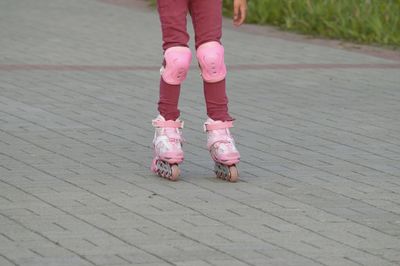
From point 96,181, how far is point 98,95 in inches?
142

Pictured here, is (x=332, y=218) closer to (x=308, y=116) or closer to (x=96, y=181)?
(x=96, y=181)

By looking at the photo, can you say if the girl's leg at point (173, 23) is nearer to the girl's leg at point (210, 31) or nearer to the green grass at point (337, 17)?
the girl's leg at point (210, 31)

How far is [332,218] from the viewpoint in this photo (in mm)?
6914

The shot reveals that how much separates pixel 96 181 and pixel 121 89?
399 centimetres

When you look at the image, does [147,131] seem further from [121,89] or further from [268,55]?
[268,55]

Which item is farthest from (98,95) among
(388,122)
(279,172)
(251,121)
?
(279,172)

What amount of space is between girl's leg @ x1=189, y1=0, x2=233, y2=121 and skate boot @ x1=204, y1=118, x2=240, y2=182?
0.18ft

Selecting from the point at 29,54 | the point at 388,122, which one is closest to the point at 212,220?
the point at 388,122

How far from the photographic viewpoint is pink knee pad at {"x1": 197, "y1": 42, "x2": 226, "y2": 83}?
768 centimetres

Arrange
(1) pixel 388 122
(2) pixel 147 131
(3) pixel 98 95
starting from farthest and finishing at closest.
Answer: (3) pixel 98 95, (1) pixel 388 122, (2) pixel 147 131

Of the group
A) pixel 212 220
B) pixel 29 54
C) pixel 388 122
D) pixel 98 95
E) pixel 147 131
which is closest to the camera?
pixel 212 220

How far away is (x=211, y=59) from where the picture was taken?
7.68 metres

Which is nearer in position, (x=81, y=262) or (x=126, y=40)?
(x=81, y=262)

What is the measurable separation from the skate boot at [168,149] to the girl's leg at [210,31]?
0.78 feet
